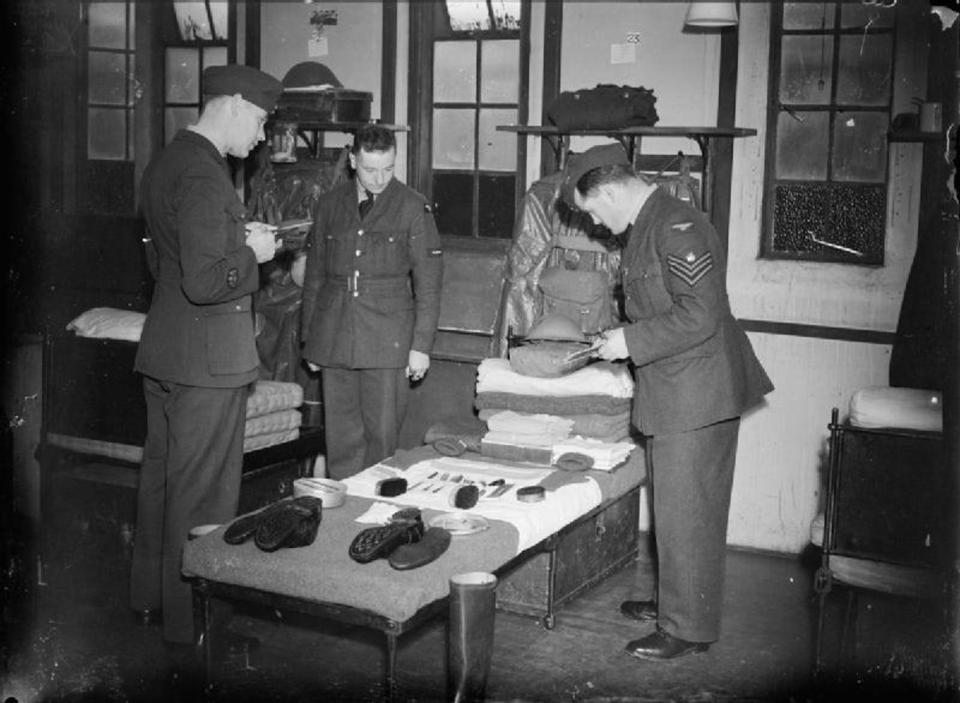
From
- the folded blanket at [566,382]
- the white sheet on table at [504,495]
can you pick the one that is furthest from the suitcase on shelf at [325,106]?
the white sheet on table at [504,495]

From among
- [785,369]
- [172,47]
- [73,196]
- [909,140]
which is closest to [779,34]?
[909,140]

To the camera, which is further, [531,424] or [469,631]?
[531,424]

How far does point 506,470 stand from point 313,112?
286cm

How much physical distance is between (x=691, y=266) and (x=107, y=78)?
18.3 ft

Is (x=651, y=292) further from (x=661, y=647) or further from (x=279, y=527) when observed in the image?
(x=279, y=527)

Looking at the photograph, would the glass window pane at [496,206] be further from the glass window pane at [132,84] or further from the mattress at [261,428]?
the glass window pane at [132,84]

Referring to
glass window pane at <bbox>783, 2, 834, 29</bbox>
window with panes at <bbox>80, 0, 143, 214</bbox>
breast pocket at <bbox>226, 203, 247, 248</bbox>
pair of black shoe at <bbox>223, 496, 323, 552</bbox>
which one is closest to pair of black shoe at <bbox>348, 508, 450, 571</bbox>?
pair of black shoe at <bbox>223, 496, 323, 552</bbox>

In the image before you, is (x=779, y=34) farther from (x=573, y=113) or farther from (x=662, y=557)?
(x=662, y=557)

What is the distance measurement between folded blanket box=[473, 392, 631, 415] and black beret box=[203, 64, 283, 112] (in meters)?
2.01

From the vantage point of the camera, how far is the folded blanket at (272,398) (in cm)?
599

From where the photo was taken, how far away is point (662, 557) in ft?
15.8

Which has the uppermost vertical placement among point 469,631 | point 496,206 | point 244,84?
point 244,84

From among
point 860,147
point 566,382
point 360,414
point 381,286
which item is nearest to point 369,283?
point 381,286

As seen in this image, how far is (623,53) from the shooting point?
650 cm
